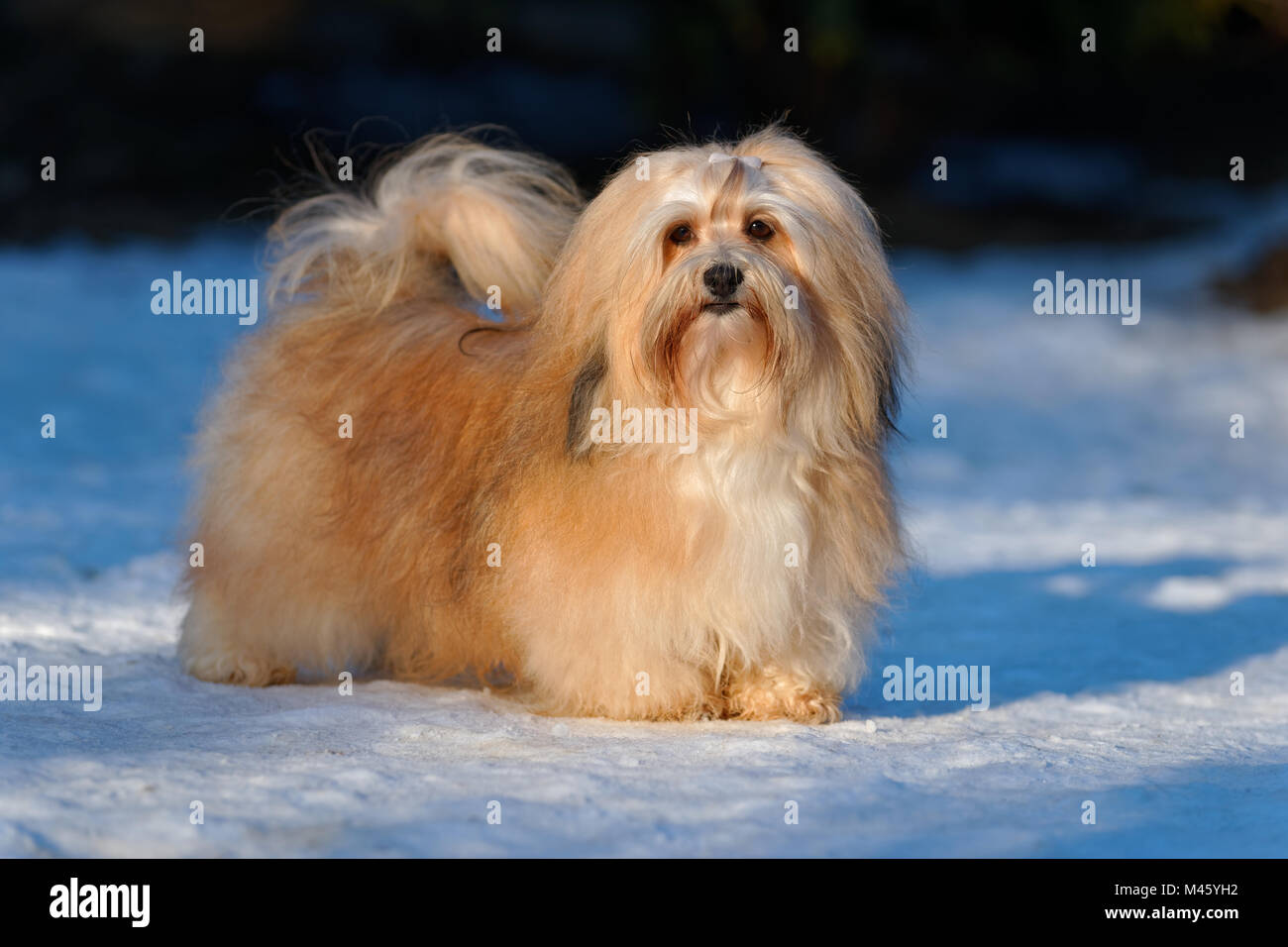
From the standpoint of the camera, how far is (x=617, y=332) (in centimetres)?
427

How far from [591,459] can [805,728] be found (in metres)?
0.92

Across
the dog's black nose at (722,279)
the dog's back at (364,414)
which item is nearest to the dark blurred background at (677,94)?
the dog's back at (364,414)

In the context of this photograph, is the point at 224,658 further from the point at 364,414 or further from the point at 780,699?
the point at 780,699

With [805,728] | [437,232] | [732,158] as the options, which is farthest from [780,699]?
[437,232]

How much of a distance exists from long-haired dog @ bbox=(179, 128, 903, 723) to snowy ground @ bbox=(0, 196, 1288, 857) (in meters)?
0.20

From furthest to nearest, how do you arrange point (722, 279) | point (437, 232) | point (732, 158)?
point (437, 232) < point (732, 158) < point (722, 279)

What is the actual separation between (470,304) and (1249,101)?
1626cm

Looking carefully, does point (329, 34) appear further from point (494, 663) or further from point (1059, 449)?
point (494, 663)

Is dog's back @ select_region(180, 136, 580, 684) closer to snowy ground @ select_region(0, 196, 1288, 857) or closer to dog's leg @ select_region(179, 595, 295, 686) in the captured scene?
dog's leg @ select_region(179, 595, 295, 686)

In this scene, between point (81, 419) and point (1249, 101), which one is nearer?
point (81, 419)

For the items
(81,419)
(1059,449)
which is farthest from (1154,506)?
(81,419)

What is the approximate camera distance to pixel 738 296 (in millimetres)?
4078

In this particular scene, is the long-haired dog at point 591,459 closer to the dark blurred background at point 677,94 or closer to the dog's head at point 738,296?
the dog's head at point 738,296

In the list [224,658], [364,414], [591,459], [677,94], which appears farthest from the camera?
[677,94]
